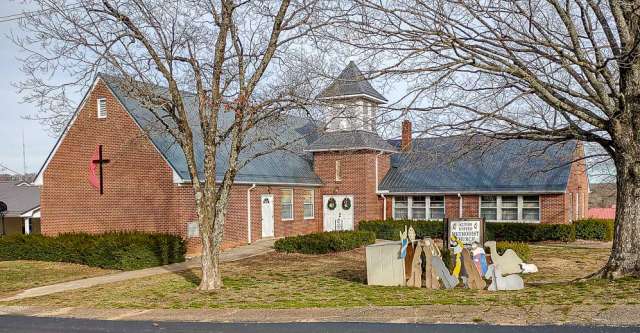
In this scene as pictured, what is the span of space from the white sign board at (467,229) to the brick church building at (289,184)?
2.07 metres

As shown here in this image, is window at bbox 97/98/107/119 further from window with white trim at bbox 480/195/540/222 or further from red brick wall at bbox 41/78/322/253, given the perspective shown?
window with white trim at bbox 480/195/540/222

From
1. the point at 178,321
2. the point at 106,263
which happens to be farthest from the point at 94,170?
the point at 178,321

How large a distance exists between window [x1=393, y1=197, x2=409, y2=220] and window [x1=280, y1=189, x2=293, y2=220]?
19.0 ft

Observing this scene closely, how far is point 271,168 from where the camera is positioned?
3038 cm

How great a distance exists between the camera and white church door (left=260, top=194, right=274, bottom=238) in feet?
95.3

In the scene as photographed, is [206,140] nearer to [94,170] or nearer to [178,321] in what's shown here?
[178,321]

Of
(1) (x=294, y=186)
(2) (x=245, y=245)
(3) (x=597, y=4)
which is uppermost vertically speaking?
(3) (x=597, y=4)

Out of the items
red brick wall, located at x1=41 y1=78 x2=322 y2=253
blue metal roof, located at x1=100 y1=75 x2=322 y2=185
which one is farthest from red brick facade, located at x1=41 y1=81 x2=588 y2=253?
blue metal roof, located at x1=100 y1=75 x2=322 y2=185

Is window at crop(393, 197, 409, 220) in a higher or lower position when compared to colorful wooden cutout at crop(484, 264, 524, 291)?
higher

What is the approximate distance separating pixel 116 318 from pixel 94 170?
49.9 feet

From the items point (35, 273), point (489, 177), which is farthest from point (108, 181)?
point (489, 177)

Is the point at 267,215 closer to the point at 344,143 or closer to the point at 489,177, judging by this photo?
the point at 344,143

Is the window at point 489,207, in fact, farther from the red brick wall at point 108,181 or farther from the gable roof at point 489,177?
the red brick wall at point 108,181

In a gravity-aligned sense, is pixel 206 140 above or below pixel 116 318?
above
